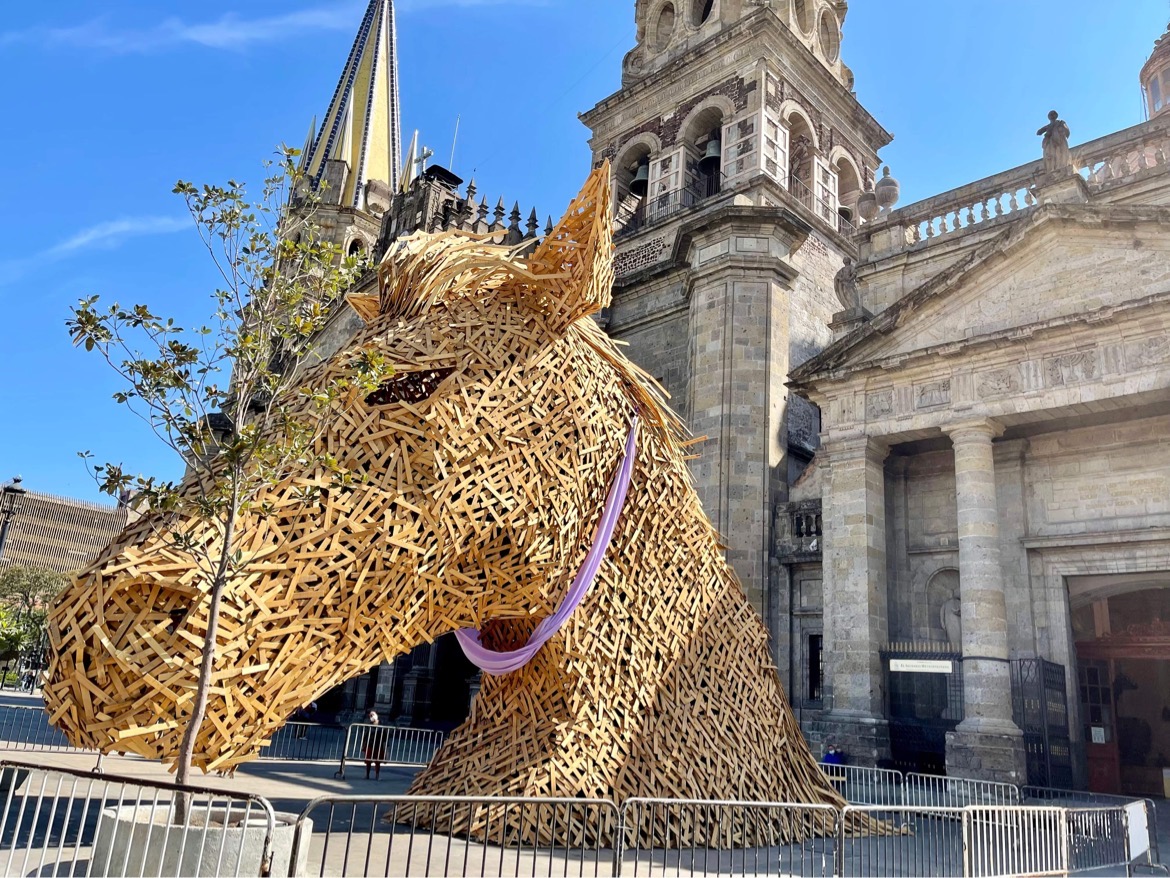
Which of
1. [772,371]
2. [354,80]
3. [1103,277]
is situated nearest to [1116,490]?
[1103,277]

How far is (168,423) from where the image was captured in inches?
249

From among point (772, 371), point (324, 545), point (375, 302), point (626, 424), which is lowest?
point (324, 545)

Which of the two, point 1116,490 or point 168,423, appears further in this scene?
point 1116,490

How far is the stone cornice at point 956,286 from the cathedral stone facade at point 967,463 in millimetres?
37

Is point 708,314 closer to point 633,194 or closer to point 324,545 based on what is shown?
point 633,194

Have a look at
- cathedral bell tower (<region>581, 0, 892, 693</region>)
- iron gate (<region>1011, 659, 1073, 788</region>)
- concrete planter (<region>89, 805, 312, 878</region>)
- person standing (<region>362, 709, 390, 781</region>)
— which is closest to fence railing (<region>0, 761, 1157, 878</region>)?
concrete planter (<region>89, 805, 312, 878</region>)

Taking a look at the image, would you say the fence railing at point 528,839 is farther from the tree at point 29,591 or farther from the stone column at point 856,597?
the tree at point 29,591

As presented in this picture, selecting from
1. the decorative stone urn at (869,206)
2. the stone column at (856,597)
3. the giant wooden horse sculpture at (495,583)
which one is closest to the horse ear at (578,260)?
the giant wooden horse sculpture at (495,583)

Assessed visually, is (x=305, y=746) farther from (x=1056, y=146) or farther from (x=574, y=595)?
(x=1056, y=146)

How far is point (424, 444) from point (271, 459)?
0.98 meters

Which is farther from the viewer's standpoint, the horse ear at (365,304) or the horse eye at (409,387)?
the horse ear at (365,304)

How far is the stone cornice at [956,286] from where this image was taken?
14.3 meters

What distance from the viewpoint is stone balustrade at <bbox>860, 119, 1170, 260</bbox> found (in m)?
17.5

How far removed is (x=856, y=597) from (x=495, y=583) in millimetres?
11118
